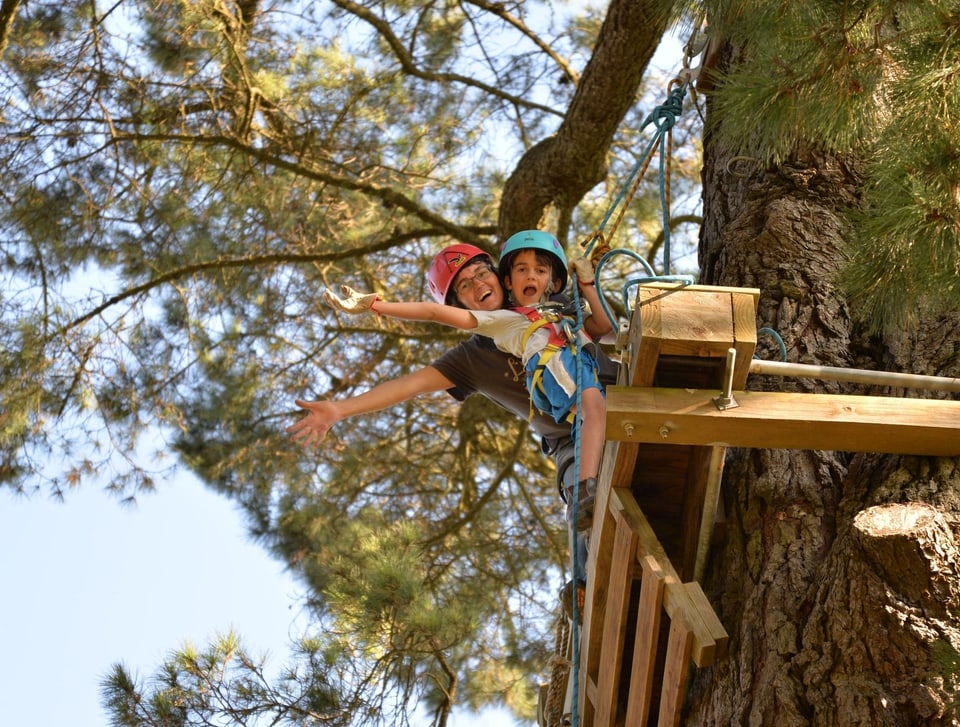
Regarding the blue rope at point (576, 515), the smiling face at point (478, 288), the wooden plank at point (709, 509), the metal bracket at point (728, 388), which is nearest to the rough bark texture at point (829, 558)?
the wooden plank at point (709, 509)

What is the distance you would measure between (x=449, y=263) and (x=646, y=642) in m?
1.34

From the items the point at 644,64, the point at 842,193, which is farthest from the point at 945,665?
the point at 644,64

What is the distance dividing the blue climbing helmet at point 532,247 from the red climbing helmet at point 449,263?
61mm

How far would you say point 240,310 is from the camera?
5766 millimetres

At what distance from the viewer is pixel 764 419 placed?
2014mm

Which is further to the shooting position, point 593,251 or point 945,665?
point 593,251

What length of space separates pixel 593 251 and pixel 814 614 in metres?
1.12

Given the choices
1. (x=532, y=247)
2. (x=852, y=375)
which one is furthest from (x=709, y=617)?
(x=532, y=247)

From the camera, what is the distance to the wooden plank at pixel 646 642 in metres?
2.15

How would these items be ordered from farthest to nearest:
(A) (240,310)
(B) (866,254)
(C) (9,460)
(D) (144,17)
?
(A) (240,310) → (C) (9,460) → (D) (144,17) → (B) (866,254)

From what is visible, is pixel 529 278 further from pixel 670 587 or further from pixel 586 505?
pixel 670 587

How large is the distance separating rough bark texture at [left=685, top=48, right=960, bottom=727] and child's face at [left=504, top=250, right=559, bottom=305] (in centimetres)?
52

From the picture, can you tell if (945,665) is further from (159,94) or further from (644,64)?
(159,94)

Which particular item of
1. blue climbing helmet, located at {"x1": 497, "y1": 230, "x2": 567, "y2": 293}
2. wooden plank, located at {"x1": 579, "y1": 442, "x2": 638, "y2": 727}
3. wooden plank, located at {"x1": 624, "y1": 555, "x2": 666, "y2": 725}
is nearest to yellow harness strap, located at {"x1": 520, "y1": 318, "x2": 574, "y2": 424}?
blue climbing helmet, located at {"x1": 497, "y1": 230, "x2": 567, "y2": 293}
